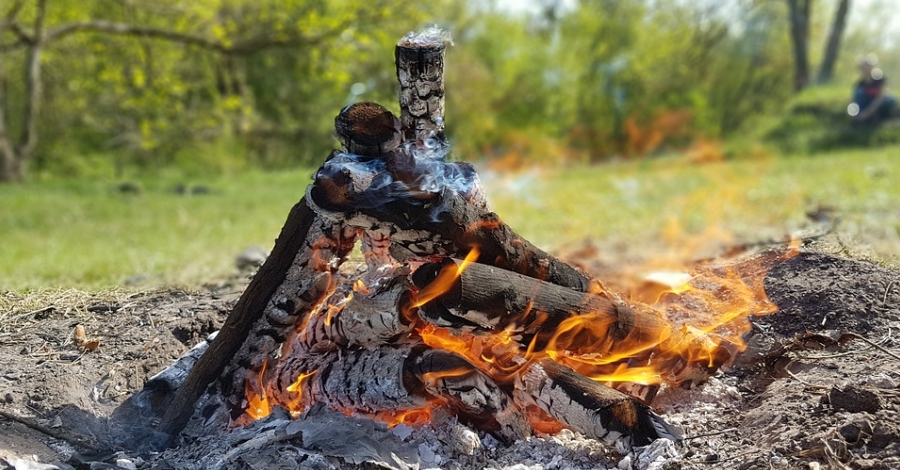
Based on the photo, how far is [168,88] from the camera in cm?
1368

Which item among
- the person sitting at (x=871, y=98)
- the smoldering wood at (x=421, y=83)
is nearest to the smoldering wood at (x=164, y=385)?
the smoldering wood at (x=421, y=83)

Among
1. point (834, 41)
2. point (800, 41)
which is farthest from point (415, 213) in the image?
point (834, 41)

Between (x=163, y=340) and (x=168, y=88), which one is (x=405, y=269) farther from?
(x=168, y=88)

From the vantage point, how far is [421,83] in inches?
114

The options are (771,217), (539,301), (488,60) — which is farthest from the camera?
(488,60)

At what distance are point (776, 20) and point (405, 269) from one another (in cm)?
2450

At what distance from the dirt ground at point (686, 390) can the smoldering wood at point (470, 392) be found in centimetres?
7

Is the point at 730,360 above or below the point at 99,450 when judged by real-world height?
above

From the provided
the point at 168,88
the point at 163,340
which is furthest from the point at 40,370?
the point at 168,88

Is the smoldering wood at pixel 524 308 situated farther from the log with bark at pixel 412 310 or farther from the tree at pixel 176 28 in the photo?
the tree at pixel 176 28

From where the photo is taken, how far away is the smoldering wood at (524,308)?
2701 millimetres

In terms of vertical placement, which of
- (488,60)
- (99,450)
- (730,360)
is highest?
(488,60)

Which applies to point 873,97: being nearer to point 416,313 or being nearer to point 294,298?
point 416,313

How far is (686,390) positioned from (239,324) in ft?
5.81
